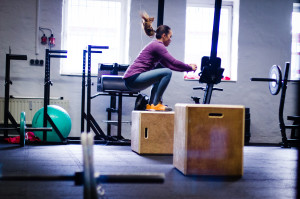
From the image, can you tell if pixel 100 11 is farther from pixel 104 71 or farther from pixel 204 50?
pixel 204 50

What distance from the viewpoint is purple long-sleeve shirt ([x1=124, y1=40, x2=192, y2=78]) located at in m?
3.50

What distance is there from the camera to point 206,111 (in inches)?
87.4

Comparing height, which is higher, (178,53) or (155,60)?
(178,53)

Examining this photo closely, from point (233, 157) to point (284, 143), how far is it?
291 cm

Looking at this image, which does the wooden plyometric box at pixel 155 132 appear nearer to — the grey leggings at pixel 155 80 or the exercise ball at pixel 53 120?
the grey leggings at pixel 155 80

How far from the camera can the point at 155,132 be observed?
130 inches

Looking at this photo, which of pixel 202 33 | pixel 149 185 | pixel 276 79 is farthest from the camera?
pixel 202 33

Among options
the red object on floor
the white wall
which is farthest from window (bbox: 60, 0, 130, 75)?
the red object on floor

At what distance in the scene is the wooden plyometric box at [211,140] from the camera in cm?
220

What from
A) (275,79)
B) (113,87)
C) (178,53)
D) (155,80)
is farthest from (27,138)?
(275,79)

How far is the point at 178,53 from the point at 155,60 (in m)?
2.23

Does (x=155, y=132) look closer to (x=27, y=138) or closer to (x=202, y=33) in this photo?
→ (x=27, y=138)

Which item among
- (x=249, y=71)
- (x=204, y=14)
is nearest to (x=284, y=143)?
(x=249, y=71)

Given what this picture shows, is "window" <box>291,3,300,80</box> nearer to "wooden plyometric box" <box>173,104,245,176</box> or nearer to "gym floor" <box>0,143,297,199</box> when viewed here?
"gym floor" <box>0,143,297,199</box>
